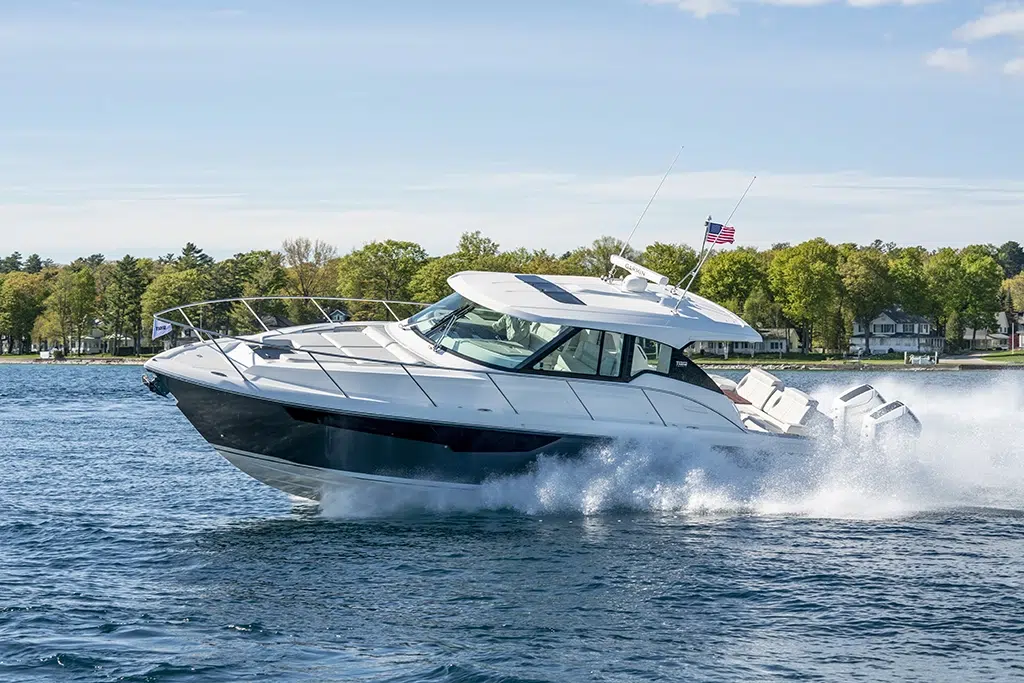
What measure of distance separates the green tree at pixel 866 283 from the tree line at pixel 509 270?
11cm

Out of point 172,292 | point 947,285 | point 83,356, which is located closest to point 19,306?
point 83,356

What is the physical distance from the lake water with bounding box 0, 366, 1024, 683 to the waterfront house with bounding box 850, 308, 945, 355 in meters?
101

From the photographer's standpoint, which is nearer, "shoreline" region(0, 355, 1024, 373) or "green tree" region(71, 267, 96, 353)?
"shoreline" region(0, 355, 1024, 373)

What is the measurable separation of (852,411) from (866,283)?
88386mm

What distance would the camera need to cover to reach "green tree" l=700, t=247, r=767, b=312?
100250mm

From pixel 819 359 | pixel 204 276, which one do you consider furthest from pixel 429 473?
pixel 204 276

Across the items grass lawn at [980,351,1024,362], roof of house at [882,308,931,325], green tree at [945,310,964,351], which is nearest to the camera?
grass lawn at [980,351,1024,362]

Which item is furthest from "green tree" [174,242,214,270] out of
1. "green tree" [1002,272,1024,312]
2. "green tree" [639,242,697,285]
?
"green tree" [1002,272,1024,312]

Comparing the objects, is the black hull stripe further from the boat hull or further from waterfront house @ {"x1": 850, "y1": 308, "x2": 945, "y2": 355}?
waterfront house @ {"x1": 850, "y1": 308, "x2": 945, "y2": 355}

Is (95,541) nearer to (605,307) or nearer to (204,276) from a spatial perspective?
(605,307)

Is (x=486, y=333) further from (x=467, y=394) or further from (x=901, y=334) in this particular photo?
(x=901, y=334)

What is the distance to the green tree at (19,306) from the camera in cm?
12306

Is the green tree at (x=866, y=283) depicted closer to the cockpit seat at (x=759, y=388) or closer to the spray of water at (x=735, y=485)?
the spray of water at (x=735, y=485)

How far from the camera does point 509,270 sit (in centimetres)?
9169
